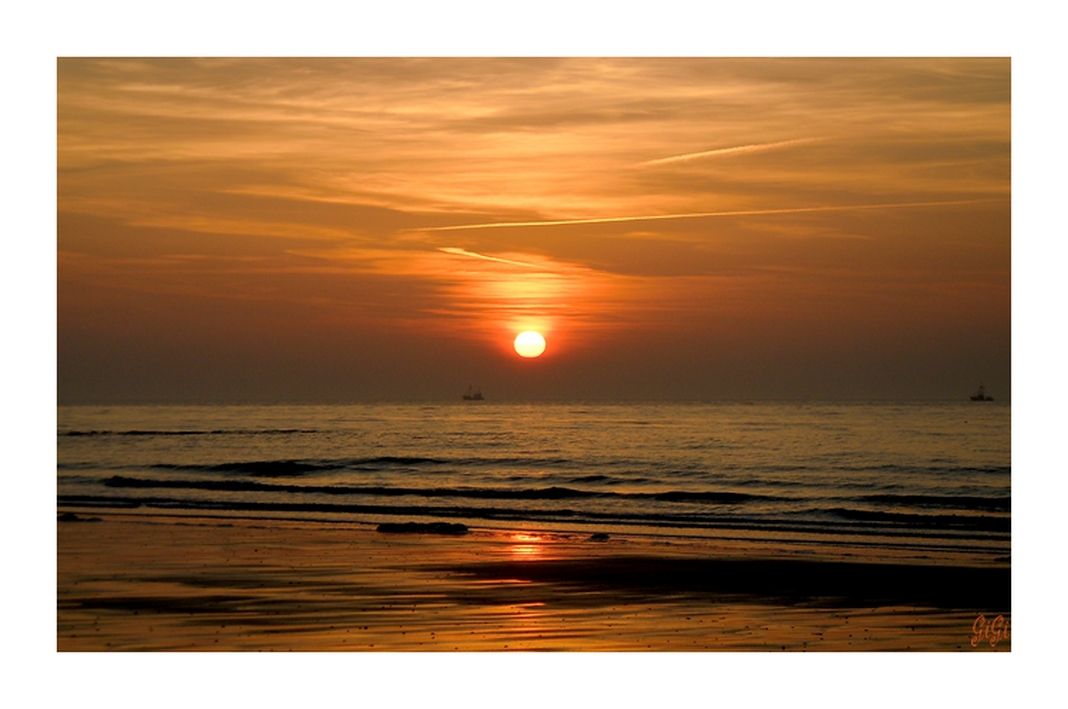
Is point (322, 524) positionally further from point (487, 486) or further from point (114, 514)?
point (487, 486)

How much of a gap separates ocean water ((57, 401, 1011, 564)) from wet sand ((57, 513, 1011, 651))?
5.05 feet

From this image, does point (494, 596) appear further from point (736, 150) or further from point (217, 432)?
point (217, 432)

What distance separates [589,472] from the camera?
1973cm

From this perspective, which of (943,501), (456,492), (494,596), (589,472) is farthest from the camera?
(589,472)

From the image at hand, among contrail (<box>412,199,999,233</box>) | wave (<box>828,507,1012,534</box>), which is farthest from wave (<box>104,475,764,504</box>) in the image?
contrail (<box>412,199,999,233</box>)

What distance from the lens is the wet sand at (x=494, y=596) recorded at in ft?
25.2

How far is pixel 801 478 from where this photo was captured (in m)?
18.3

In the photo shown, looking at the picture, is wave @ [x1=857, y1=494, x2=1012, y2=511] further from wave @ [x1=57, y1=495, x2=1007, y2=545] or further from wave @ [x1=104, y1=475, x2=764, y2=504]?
wave @ [x1=104, y1=475, x2=764, y2=504]

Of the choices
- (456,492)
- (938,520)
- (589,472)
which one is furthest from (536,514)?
(589,472)

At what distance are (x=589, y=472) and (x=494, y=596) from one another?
1110cm

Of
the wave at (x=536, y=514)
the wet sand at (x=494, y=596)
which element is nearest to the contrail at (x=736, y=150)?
the wet sand at (x=494, y=596)
